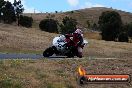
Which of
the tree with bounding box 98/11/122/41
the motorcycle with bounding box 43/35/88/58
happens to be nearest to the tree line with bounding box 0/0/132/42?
the tree with bounding box 98/11/122/41

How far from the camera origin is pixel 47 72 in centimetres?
1923

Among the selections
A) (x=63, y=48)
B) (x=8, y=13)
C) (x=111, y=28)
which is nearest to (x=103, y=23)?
(x=111, y=28)

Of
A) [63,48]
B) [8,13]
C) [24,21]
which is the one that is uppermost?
[63,48]

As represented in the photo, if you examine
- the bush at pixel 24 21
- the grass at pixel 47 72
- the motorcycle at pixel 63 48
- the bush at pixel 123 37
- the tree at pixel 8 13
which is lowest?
the bush at pixel 123 37

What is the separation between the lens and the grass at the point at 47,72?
17319mm

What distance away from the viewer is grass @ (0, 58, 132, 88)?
17.3m

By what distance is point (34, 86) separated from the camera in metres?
17.1

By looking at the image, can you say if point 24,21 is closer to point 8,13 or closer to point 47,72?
point 8,13

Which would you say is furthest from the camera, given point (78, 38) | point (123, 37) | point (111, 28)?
point (111, 28)

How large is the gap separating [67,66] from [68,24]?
9052 cm

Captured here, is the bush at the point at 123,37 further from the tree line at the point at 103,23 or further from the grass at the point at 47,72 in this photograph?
the grass at the point at 47,72

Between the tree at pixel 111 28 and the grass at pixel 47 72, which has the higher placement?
the grass at pixel 47 72

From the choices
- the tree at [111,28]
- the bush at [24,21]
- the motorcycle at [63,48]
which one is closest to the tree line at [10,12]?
the bush at [24,21]

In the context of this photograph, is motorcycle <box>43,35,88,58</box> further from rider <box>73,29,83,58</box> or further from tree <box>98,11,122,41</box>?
tree <box>98,11,122,41</box>
